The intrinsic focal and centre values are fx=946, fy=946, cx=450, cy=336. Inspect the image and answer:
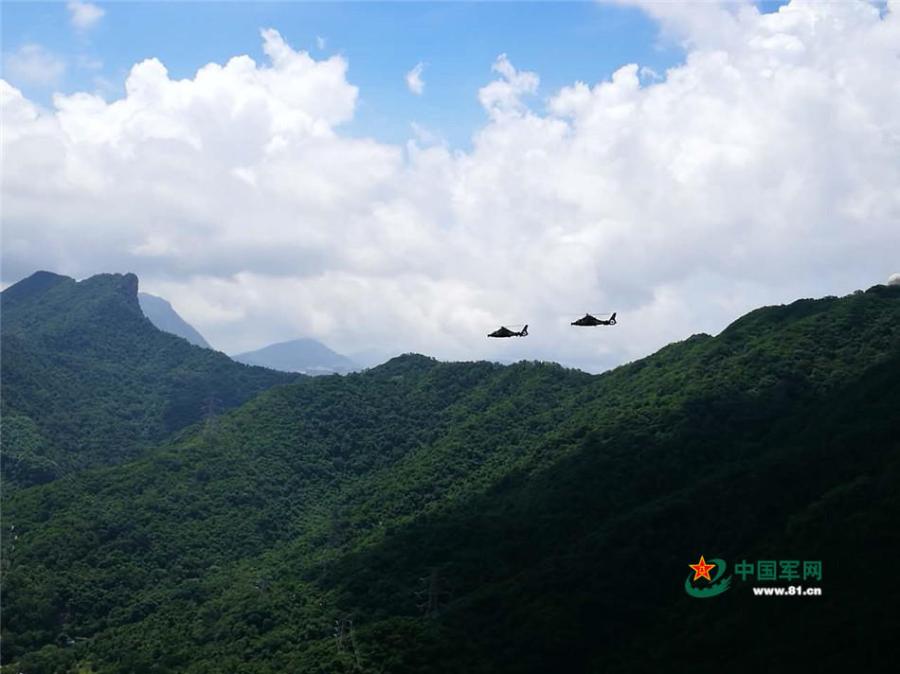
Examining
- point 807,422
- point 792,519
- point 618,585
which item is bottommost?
point 618,585

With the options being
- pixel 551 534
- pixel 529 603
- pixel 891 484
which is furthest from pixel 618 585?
pixel 891 484

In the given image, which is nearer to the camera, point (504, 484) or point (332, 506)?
point (504, 484)

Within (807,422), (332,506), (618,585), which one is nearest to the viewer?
(618,585)

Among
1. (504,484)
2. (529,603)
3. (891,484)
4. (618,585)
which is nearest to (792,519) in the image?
(891,484)

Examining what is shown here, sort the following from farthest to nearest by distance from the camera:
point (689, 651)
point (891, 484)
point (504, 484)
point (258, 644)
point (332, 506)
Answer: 1. point (332, 506)
2. point (504, 484)
3. point (258, 644)
4. point (891, 484)
5. point (689, 651)

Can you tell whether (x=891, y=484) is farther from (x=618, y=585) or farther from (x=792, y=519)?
(x=618, y=585)

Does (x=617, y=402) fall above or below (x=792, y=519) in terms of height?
above

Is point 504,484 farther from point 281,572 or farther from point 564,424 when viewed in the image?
point 281,572
